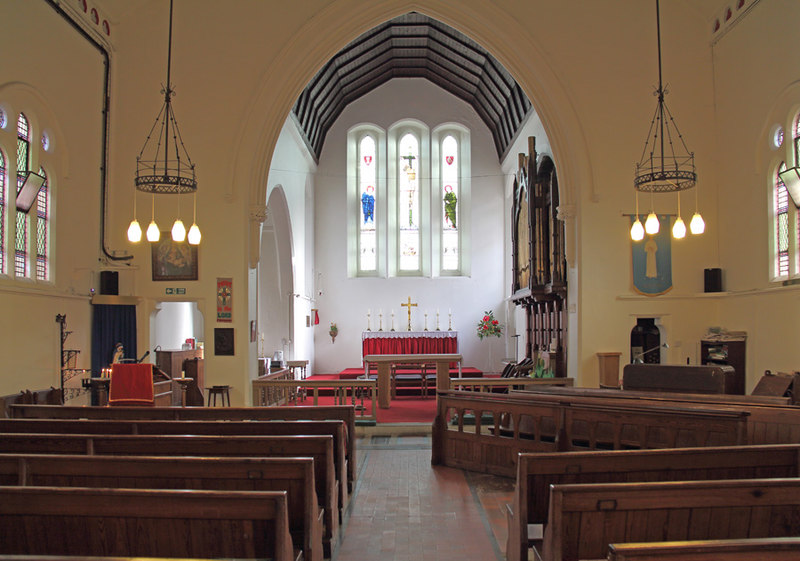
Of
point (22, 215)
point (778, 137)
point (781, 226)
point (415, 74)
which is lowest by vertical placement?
point (781, 226)

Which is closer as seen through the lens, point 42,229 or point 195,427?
point 195,427

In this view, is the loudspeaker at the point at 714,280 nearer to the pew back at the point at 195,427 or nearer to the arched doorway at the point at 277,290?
the pew back at the point at 195,427

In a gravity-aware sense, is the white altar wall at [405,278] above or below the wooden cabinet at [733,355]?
above

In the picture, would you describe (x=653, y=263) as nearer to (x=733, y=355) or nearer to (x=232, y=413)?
(x=733, y=355)

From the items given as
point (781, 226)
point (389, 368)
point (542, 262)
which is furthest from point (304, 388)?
A: point (781, 226)

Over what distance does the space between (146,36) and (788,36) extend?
889 cm

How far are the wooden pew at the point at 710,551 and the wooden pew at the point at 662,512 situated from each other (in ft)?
2.06

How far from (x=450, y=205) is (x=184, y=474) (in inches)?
587

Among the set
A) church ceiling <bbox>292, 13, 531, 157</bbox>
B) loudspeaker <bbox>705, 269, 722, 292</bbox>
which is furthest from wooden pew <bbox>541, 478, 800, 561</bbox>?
church ceiling <bbox>292, 13, 531, 157</bbox>

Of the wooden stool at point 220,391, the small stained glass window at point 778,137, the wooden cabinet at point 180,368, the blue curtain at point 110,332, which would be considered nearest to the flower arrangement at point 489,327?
the wooden cabinet at point 180,368

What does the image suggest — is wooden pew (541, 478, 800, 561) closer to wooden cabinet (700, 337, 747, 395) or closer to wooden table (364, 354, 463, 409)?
wooden cabinet (700, 337, 747, 395)

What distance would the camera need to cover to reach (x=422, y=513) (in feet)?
14.6

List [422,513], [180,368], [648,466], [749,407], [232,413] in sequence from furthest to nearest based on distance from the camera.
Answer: [180,368] → [232,413] → [749,407] → [422,513] → [648,466]

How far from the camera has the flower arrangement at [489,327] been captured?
53.5 ft
